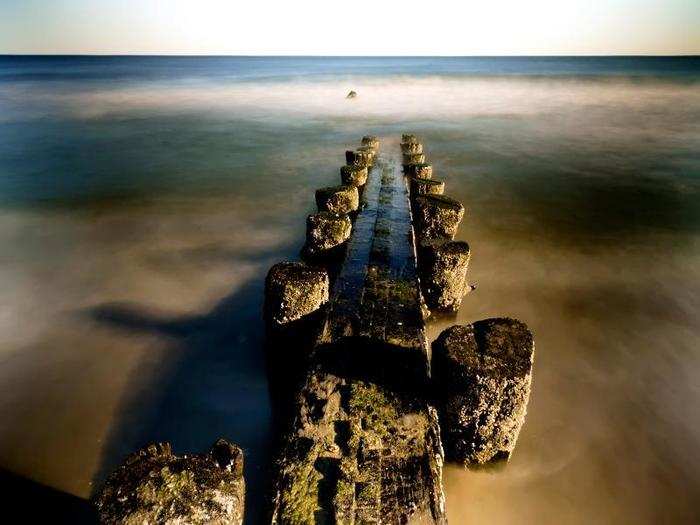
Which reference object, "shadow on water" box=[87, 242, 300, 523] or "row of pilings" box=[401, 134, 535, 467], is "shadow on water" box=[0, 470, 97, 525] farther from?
"row of pilings" box=[401, 134, 535, 467]

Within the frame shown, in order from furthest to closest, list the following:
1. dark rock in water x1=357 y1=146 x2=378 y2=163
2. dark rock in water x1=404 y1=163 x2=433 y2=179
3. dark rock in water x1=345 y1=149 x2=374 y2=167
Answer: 1. dark rock in water x1=357 y1=146 x2=378 y2=163
2. dark rock in water x1=345 y1=149 x2=374 y2=167
3. dark rock in water x1=404 y1=163 x2=433 y2=179

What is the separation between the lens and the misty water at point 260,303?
4.45 m

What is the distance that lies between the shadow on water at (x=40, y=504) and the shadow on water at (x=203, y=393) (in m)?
0.24

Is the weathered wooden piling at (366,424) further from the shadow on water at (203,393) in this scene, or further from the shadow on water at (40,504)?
the shadow on water at (40,504)

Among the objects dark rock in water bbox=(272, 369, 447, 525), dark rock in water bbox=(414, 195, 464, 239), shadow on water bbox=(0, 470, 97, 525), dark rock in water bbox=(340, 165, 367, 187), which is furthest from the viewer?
dark rock in water bbox=(340, 165, 367, 187)

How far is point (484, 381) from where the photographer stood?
10.3 ft

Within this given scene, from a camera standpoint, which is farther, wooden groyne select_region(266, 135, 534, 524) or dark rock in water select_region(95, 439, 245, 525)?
wooden groyne select_region(266, 135, 534, 524)

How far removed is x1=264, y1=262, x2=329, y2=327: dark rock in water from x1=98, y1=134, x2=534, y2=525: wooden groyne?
0.04 feet

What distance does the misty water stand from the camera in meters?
4.45

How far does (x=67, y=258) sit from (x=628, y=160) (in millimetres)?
19583

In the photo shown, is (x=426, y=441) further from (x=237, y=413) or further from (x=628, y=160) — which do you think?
(x=628, y=160)

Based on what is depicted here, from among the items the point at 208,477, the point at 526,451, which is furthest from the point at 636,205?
the point at 208,477

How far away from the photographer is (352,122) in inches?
1017

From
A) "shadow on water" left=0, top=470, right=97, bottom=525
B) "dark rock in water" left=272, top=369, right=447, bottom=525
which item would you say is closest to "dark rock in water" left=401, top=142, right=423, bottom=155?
"dark rock in water" left=272, top=369, right=447, bottom=525
